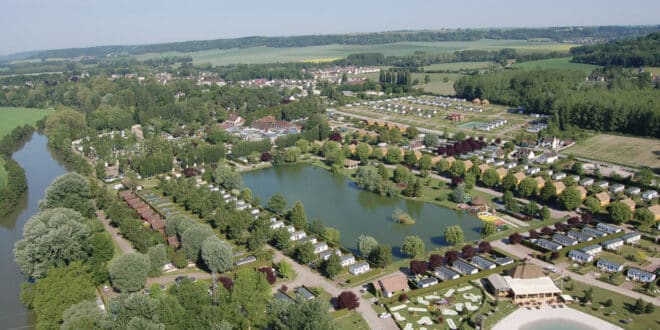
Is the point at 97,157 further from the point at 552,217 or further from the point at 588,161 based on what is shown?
the point at 588,161

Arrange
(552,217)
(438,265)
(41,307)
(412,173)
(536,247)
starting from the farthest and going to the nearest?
(412,173), (552,217), (536,247), (438,265), (41,307)

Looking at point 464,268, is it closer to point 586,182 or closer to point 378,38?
point 586,182

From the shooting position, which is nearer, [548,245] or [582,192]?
[548,245]

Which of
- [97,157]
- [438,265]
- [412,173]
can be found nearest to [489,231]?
[438,265]

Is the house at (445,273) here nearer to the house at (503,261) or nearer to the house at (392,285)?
the house at (392,285)

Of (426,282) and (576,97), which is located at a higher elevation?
(576,97)

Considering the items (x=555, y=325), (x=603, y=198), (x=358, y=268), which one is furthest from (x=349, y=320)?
(x=603, y=198)
